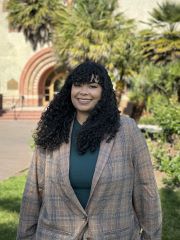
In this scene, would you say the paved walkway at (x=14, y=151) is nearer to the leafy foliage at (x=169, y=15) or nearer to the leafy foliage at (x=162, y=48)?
the leafy foliage at (x=162, y=48)

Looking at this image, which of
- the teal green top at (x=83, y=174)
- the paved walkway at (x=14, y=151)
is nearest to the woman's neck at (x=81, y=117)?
the teal green top at (x=83, y=174)

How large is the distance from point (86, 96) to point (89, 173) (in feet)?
1.38

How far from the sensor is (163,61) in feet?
Result: 60.1

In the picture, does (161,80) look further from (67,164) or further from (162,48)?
(67,164)

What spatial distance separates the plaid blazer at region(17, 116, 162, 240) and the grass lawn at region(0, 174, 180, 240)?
8.45 ft

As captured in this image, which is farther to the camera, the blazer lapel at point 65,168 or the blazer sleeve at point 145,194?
the blazer sleeve at point 145,194

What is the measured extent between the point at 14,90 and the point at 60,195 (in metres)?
24.9

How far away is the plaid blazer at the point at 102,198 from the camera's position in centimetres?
221

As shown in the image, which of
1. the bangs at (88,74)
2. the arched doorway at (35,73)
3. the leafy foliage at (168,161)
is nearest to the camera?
the bangs at (88,74)

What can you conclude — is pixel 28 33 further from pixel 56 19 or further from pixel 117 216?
pixel 117 216

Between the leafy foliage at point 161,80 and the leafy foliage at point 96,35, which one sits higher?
the leafy foliage at point 96,35

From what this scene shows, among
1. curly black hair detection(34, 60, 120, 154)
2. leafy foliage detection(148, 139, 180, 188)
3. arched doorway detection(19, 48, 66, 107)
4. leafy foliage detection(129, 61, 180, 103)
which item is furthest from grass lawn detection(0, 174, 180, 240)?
arched doorway detection(19, 48, 66, 107)

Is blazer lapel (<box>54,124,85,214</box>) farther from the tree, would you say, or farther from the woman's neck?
the tree

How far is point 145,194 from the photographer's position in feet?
7.89
